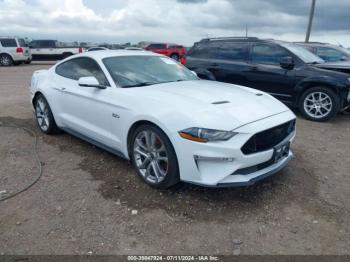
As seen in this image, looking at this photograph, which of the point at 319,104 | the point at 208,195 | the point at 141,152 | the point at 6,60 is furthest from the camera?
the point at 6,60

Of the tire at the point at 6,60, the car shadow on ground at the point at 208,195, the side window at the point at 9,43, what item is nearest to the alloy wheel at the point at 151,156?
the car shadow on ground at the point at 208,195

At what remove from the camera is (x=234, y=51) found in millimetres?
7777

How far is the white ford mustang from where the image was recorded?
298cm

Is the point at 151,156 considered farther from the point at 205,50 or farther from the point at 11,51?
the point at 11,51

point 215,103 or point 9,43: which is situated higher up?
point 215,103

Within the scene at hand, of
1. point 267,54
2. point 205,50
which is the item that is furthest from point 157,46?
point 267,54

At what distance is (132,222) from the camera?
2963mm

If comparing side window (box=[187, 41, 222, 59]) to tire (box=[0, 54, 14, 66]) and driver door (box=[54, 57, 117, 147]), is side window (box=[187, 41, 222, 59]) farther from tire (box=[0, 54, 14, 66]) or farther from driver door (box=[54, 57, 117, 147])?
tire (box=[0, 54, 14, 66])

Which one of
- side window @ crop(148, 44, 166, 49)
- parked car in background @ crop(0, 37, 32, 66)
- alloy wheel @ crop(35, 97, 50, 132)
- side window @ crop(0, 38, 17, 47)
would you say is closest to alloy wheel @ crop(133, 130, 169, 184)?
alloy wheel @ crop(35, 97, 50, 132)

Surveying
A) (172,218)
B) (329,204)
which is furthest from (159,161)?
(329,204)

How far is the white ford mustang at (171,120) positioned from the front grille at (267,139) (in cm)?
1

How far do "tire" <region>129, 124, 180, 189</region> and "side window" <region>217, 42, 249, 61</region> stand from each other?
16.2ft

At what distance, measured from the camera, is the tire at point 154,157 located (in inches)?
125

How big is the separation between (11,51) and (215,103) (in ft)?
66.2
